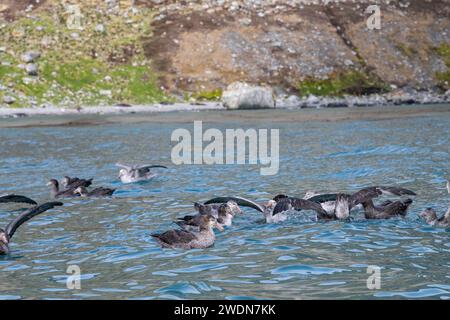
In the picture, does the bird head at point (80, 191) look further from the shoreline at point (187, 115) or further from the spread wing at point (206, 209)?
the shoreline at point (187, 115)

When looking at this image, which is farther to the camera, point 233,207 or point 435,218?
point 233,207

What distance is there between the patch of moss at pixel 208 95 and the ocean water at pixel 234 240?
5370cm

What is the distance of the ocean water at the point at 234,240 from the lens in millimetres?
13852

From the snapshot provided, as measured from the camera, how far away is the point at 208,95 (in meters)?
91.9

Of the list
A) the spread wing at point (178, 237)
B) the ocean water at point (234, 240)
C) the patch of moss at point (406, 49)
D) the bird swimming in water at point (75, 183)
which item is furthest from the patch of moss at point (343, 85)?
the spread wing at point (178, 237)

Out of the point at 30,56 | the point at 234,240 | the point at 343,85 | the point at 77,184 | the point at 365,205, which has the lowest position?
the point at 234,240

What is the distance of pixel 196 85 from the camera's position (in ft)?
307

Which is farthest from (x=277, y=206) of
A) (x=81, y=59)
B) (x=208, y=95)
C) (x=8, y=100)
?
(x=81, y=59)

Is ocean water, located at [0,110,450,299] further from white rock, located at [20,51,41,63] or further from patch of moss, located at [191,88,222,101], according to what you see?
white rock, located at [20,51,41,63]

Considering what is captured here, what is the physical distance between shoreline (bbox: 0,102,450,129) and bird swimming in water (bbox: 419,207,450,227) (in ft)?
149

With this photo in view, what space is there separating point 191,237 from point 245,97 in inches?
2700

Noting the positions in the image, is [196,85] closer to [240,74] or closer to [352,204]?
[240,74]

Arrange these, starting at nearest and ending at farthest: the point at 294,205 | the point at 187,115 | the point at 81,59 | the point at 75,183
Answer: the point at 294,205 < the point at 75,183 < the point at 187,115 < the point at 81,59

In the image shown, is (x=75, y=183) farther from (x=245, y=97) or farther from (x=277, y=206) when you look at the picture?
(x=245, y=97)
